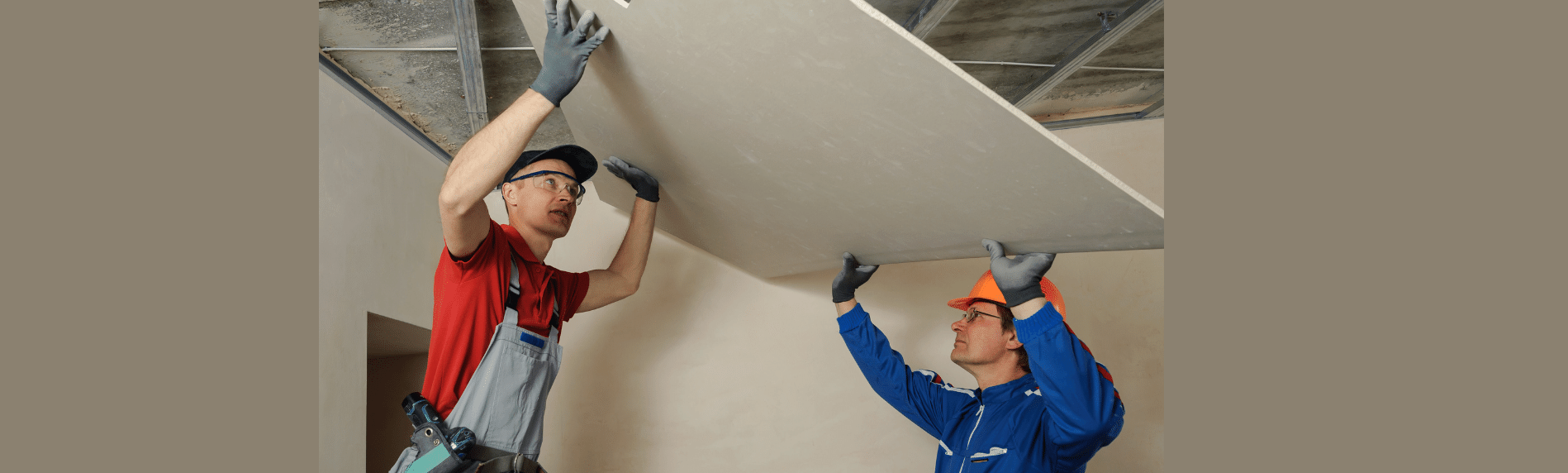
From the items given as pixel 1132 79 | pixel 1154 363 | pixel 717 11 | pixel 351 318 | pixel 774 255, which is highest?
pixel 1132 79

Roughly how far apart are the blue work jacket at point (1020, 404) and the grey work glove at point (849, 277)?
0.07 metres

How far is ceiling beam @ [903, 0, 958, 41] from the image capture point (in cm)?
249

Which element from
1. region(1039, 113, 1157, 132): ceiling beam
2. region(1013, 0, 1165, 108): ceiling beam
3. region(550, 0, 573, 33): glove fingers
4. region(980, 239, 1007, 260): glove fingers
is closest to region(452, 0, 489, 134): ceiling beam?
region(550, 0, 573, 33): glove fingers

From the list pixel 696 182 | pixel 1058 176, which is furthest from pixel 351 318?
pixel 1058 176

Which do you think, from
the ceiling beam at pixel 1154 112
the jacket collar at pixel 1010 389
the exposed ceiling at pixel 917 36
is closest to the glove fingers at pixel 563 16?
the exposed ceiling at pixel 917 36

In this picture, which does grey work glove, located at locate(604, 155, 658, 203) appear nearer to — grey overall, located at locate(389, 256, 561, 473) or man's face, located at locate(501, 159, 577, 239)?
man's face, located at locate(501, 159, 577, 239)

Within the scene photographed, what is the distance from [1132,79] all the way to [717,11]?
7.28ft

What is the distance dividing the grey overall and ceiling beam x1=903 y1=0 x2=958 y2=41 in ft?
4.54

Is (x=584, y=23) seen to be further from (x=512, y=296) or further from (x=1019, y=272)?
(x=1019, y=272)

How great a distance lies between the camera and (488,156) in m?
1.83

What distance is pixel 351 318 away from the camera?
2.66m

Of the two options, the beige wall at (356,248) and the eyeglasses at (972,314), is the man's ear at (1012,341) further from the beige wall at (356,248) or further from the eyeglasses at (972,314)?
the beige wall at (356,248)

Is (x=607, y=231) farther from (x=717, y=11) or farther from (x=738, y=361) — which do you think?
(x=717, y=11)

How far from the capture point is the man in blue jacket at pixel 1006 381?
2.13 m
